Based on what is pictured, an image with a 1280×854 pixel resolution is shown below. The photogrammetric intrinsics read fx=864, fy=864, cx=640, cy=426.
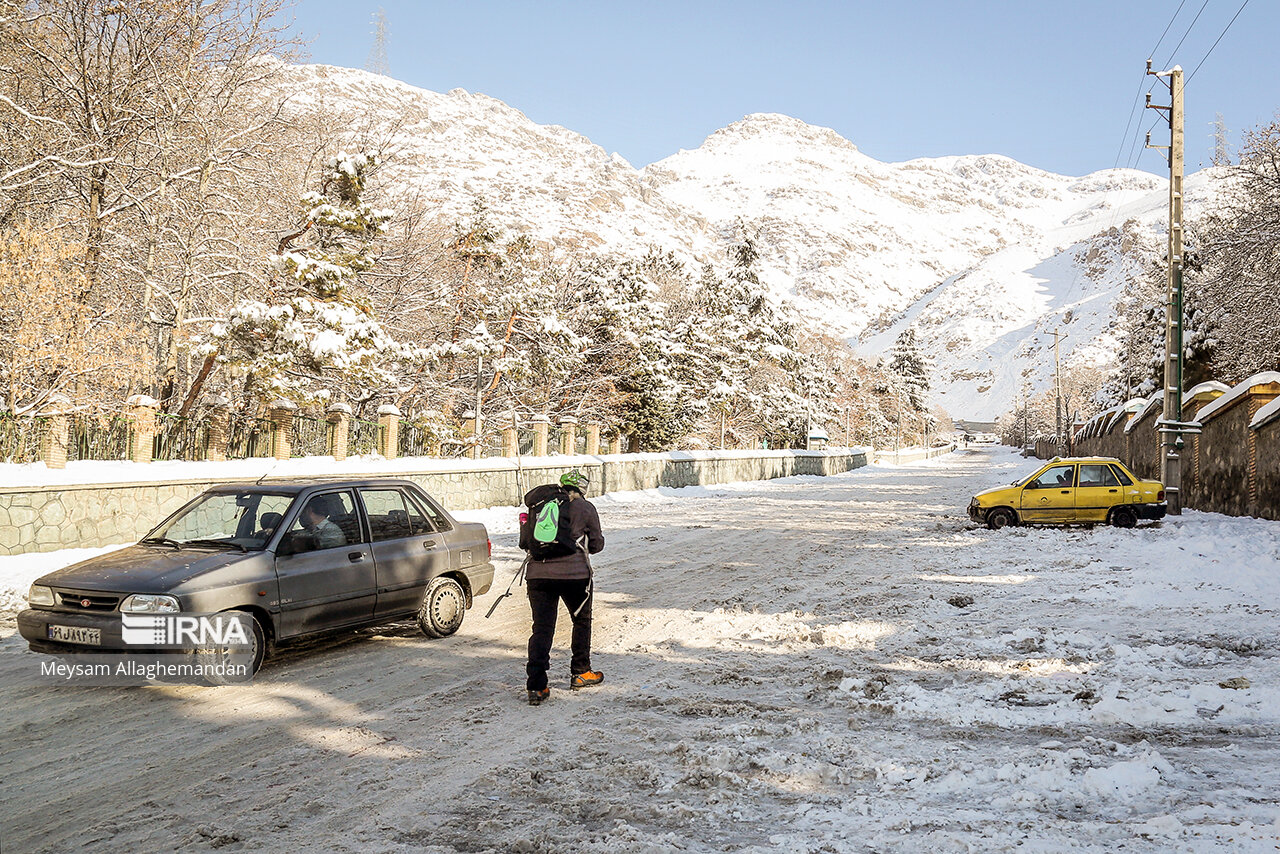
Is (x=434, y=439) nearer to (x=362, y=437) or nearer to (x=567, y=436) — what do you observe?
(x=362, y=437)

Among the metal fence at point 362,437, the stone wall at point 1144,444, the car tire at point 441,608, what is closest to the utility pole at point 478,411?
the metal fence at point 362,437

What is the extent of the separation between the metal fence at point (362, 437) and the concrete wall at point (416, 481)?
1.20 metres

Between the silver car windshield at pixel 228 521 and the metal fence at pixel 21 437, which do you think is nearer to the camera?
the silver car windshield at pixel 228 521

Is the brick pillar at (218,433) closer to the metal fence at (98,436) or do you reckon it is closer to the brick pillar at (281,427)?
the brick pillar at (281,427)

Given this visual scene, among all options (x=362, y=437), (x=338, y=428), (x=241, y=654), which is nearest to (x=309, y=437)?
(x=338, y=428)

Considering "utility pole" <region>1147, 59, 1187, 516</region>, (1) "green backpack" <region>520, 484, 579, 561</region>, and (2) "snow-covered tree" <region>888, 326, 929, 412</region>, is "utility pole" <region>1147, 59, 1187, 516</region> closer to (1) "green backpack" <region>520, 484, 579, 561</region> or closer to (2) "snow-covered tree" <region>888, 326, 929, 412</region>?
(1) "green backpack" <region>520, 484, 579, 561</region>

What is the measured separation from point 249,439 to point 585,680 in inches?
540

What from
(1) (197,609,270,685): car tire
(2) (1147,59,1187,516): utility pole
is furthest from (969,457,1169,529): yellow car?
(1) (197,609,270,685): car tire

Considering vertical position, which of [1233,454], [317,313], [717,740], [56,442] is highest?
[317,313]

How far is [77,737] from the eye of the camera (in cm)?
567

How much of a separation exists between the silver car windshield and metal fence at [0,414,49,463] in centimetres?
761

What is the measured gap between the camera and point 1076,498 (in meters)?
19.8

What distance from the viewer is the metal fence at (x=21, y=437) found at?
1351 cm

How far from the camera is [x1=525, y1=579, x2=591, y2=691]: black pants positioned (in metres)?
6.53
